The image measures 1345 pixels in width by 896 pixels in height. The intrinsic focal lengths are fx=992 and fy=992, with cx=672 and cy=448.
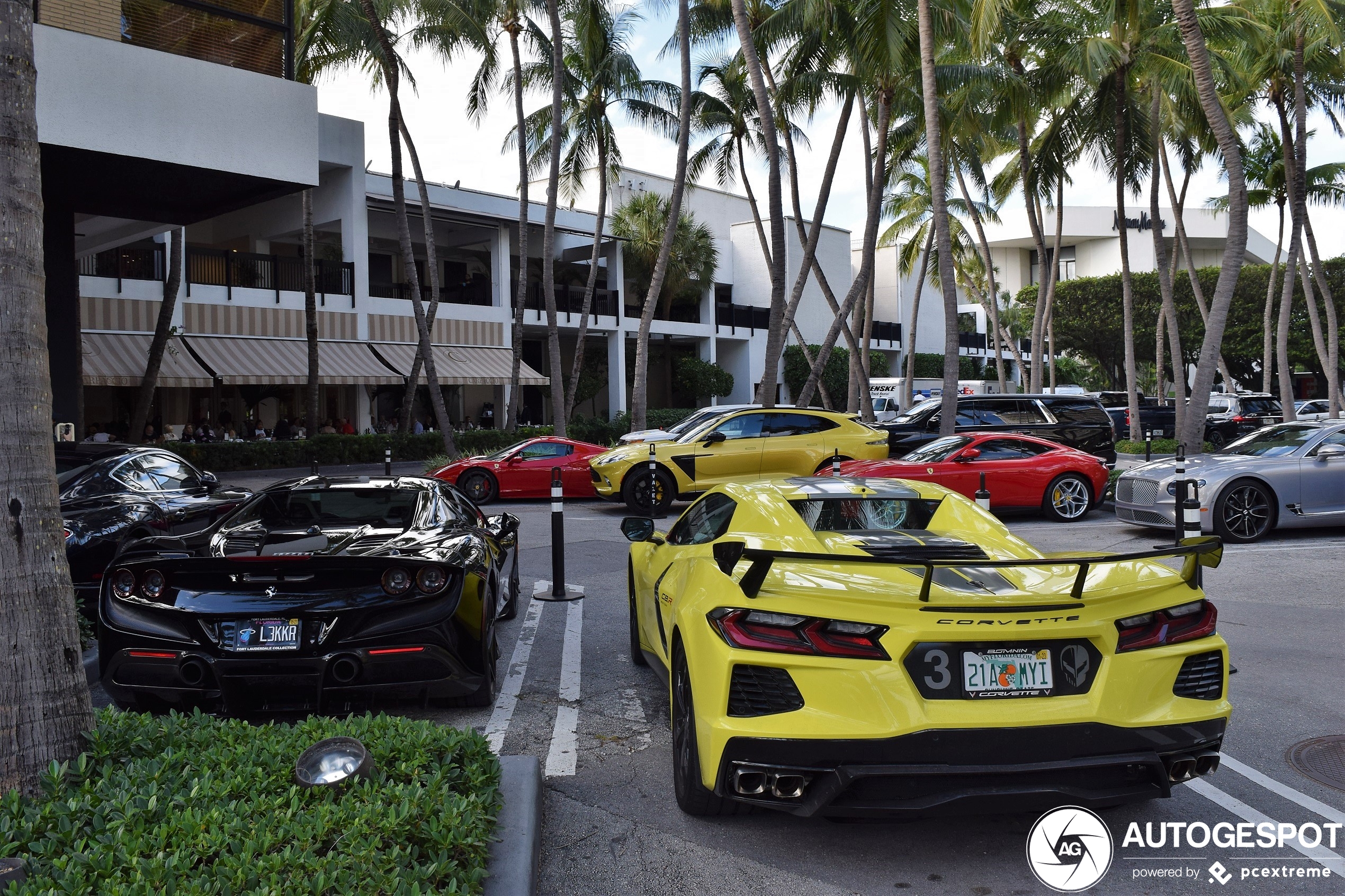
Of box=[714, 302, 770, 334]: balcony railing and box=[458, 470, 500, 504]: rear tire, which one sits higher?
box=[714, 302, 770, 334]: balcony railing

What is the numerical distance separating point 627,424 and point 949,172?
13780 mm

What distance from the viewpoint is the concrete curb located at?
10.5ft

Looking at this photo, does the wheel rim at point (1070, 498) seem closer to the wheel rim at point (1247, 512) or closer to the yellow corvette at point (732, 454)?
the wheel rim at point (1247, 512)

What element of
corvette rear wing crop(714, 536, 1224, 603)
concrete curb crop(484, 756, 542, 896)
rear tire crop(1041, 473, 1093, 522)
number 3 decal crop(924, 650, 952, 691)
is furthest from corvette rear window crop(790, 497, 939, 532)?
rear tire crop(1041, 473, 1093, 522)

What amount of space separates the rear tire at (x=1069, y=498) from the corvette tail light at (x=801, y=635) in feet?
38.2

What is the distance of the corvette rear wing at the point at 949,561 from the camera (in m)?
3.42

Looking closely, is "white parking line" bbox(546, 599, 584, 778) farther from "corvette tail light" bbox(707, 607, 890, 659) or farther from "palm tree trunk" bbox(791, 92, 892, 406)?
"palm tree trunk" bbox(791, 92, 892, 406)

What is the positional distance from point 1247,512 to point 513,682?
30.7 feet

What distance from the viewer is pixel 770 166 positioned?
864 inches

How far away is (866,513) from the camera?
508cm

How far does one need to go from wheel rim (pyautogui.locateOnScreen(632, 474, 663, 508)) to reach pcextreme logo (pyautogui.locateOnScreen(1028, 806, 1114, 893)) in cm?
1164

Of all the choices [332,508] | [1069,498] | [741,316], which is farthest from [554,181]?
[332,508]

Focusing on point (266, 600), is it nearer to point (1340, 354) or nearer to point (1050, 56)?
point (1050, 56)

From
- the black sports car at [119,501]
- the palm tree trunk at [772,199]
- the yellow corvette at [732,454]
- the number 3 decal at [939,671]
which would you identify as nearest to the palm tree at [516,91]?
the palm tree trunk at [772,199]
